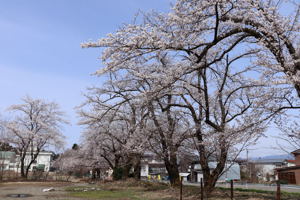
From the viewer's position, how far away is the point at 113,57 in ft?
25.3

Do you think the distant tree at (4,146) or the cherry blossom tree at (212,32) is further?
the distant tree at (4,146)

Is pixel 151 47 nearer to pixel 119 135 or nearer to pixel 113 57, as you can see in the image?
pixel 113 57

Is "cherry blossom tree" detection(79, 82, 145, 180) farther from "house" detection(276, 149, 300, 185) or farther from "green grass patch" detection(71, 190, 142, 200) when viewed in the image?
"house" detection(276, 149, 300, 185)

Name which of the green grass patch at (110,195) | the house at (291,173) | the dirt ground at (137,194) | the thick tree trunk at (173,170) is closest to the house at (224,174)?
the thick tree trunk at (173,170)

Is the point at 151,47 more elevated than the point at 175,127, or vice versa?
the point at 151,47

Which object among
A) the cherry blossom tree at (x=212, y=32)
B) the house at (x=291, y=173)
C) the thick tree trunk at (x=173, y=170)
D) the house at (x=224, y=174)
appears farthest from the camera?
the house at (x=291, y=173)

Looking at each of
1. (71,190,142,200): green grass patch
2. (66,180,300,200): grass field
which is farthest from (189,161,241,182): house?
(71,190,142,200): green grass patch

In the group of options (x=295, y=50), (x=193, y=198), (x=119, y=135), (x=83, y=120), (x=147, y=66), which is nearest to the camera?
(x=295, y=50)

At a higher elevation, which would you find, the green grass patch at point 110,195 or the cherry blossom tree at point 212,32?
the cherry blossom tree at point 212,32

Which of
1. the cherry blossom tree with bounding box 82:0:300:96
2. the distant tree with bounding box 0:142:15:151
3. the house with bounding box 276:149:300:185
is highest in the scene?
the cherry blossom tree with bounding box 82:0:300:96

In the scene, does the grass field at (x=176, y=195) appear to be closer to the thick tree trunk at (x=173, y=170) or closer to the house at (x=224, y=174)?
the thick tree trunk at (x=173, y=170)

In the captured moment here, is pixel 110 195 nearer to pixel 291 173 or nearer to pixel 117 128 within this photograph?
pixel 117 128

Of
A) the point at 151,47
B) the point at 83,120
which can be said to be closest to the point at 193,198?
the point at 151,47

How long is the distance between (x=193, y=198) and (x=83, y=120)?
12.3m
